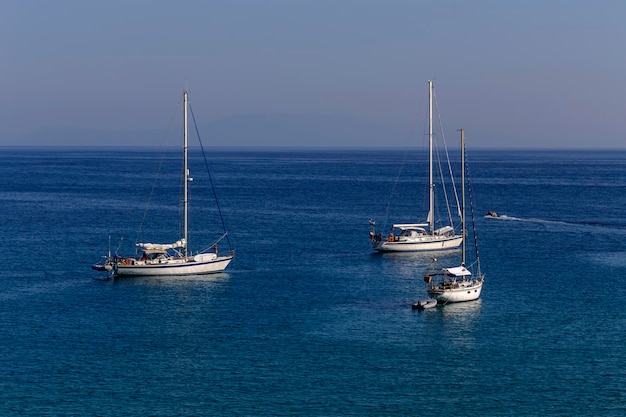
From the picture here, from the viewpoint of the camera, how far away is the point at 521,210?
157625mm

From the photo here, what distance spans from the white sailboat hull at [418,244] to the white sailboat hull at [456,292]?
1102 inches

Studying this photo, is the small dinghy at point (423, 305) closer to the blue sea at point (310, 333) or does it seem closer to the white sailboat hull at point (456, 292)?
the blue sea at point (310, 333)

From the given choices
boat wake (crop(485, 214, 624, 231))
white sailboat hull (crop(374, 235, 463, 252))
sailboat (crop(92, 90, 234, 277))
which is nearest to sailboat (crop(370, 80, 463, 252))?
white sailboat hull (crop(374, 235, 463, 252))

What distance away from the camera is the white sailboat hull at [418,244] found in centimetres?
10531

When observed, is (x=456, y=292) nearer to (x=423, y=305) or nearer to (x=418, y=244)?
(x=423, y=305)

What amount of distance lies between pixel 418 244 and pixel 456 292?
30.9 m

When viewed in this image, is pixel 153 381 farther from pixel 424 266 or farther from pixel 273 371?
pixel 424 266

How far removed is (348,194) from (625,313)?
11898 cm

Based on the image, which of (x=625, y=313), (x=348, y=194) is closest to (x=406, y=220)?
(x=348, y=194)

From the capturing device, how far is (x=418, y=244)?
107m

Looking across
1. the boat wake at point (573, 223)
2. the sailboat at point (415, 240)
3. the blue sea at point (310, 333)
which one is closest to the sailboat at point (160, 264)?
the blue sea at point (310, 333)

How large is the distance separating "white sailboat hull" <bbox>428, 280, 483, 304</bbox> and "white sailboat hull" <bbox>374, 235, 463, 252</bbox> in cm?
2799

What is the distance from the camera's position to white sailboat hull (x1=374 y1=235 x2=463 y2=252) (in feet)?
346

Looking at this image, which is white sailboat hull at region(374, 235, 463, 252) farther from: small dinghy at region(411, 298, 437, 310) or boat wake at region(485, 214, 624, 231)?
boat wake at region(485, 214, 624, 231)
